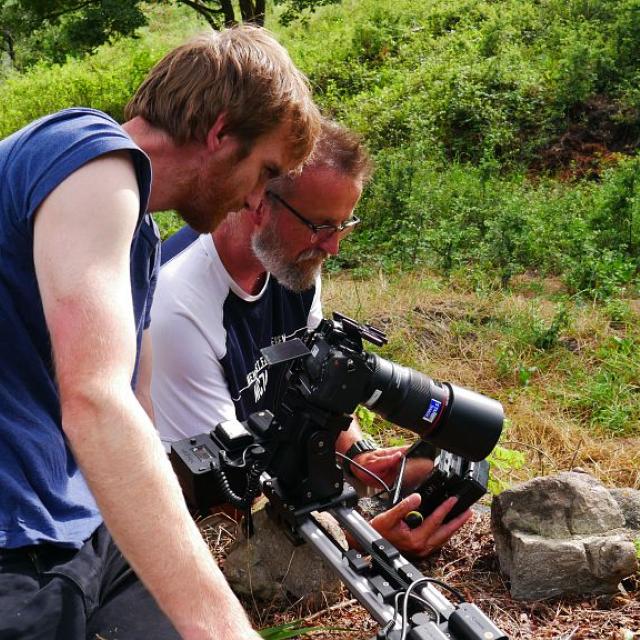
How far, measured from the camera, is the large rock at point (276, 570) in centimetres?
245

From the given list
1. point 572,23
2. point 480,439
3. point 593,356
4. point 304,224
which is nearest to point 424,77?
point 572,23

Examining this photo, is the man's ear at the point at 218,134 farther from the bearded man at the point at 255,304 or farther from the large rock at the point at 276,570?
the large rock at the point at 276,570

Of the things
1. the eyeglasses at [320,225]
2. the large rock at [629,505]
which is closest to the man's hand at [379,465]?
the large rock at [629,505]

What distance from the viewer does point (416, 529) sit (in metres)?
2.59

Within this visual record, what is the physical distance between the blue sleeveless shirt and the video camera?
1.40ft

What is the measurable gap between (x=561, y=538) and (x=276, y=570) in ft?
2.94

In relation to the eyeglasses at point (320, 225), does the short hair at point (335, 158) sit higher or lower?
higher

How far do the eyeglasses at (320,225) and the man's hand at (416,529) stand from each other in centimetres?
116

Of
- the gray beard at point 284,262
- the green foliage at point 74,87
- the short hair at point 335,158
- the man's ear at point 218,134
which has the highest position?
the man's ear at point 218,134

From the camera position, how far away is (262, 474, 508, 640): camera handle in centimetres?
157

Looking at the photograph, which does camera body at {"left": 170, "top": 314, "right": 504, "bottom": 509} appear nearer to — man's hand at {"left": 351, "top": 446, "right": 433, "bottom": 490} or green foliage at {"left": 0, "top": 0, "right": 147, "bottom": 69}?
man's hand at {"left": 351, "top": 446, "right": 433, "bottom": 490}

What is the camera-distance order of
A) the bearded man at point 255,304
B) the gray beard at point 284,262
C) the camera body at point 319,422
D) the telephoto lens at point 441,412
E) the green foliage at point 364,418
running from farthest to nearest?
the green foliage at point 364,418, the gray beard at point 284,262, the bearded man at point 255,304, the telephoto lens at point 441,412, the camera body at point 319,422

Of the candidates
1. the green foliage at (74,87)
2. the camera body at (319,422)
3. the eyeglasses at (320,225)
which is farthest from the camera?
the green foliage at (74,87)

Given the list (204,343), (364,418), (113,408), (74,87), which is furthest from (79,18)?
(113,408)
